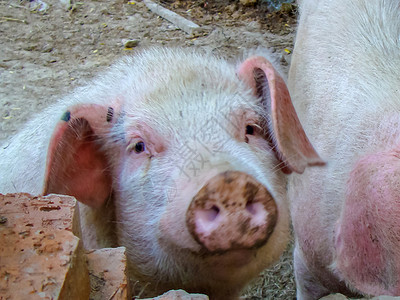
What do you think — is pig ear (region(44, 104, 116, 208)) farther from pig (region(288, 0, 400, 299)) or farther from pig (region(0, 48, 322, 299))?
pig (region(288, 0, 400, 299))

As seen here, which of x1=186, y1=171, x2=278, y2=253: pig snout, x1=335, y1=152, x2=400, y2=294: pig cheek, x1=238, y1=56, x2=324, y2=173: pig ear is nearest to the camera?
x1=186, y1=171, x2=278, y2=253: pig snout

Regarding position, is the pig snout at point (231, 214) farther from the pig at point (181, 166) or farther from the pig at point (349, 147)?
the pig at point (349, 147)

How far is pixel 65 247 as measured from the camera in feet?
3.32

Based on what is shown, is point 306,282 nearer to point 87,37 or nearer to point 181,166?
point 181,166

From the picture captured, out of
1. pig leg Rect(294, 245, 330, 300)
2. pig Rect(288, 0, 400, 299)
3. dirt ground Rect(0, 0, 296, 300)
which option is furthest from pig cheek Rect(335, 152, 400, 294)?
dirt ground Rect(0, 0, 296, 300)

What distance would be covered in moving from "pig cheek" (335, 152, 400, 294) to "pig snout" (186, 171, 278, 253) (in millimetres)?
417

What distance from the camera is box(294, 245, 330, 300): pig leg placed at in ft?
8.47

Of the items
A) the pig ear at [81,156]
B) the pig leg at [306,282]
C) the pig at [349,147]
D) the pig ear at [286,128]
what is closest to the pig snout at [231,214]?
the pig ear at [286,128]

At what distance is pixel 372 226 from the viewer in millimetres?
1618

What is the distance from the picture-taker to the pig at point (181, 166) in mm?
1373

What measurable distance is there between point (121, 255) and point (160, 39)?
12.5ft

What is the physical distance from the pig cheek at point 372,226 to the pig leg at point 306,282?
81 cm

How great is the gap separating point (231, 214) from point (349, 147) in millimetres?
926

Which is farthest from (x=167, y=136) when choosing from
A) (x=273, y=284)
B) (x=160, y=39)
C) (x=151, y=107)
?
(x=160, y=39)
